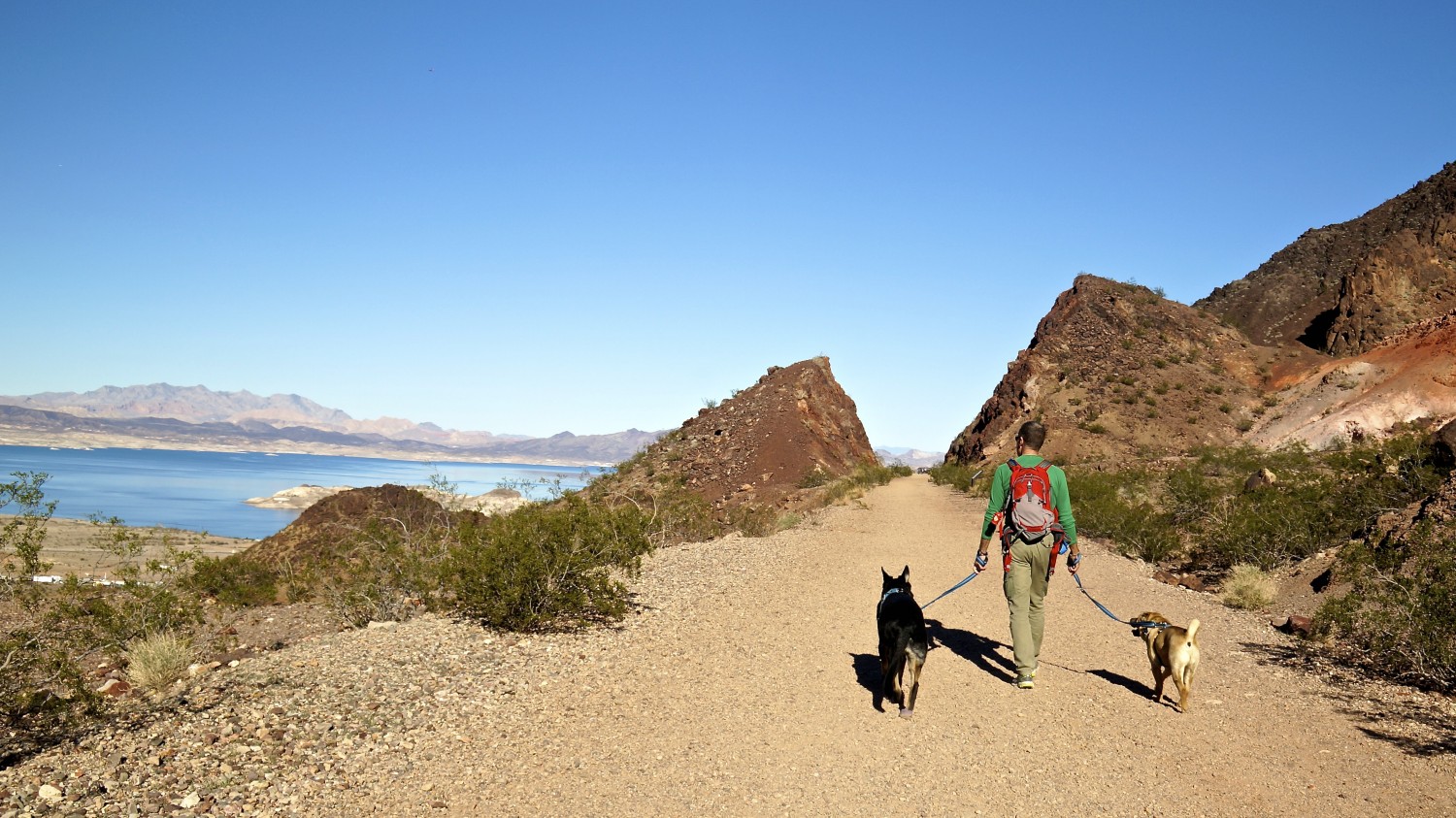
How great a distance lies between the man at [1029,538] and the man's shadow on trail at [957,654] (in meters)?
0.50

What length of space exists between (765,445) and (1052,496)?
25055mm

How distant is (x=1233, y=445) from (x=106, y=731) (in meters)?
42.6

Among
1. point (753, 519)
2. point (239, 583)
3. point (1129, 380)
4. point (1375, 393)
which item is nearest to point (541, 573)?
point (239, 583)

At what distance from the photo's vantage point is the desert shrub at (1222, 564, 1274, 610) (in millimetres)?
10023

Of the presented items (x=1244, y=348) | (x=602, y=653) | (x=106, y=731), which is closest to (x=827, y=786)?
(x=602, y=653)

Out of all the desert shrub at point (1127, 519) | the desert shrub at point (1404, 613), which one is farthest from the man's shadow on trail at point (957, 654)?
the desert shrub at point (1127, 519)

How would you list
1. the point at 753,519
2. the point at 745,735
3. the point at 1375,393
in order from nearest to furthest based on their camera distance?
1. the point at 745,735
2. the point at 753,519
3. the point at 1375,393

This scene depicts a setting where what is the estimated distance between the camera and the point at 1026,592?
6.71 m

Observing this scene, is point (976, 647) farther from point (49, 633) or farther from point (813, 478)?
point (813, 478)

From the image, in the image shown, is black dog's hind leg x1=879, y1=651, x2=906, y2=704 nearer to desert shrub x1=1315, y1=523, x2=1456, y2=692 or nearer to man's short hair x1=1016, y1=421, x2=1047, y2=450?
man's short hair x1=1016, y1=421, x2=1047, y2=450

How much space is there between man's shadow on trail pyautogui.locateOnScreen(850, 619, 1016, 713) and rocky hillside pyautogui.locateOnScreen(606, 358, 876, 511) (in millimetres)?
16294

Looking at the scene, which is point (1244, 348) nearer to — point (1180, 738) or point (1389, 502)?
point (1389, 502)

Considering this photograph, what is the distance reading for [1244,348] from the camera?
161ft

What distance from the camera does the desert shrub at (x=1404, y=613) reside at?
22.4 ft
